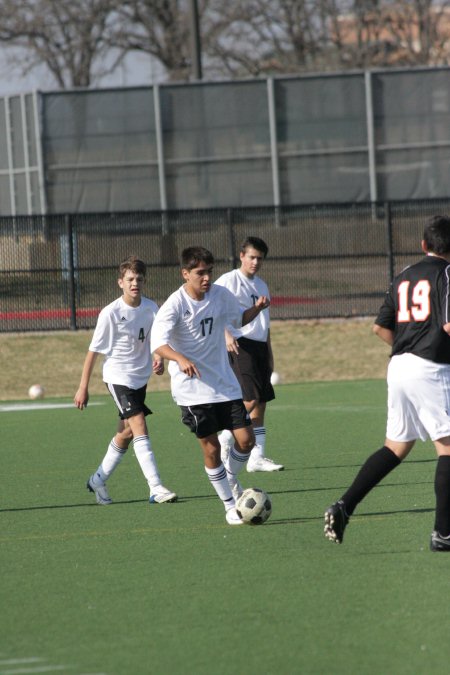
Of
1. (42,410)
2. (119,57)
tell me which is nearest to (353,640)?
(42,410)

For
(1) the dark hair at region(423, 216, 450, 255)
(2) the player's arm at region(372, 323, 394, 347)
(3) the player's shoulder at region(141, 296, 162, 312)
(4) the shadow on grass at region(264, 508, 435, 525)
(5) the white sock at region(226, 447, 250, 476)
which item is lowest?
(4) the shadow on grass at region(264, 508, 435, 525)

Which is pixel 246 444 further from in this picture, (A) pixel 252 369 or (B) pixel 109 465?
(A) pixel 252 369

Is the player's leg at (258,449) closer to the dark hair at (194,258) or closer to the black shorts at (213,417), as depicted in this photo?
the black shorts at (213,417)

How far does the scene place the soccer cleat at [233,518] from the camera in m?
8.34

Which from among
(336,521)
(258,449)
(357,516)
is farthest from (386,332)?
(258,449)

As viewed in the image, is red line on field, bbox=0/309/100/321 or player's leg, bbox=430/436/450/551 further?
red line on field, bbox=0/309/100/321

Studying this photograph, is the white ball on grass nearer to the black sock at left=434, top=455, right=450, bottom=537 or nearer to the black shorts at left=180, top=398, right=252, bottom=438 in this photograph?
the black shorts at left=180, top=398, right=252, bottom=438

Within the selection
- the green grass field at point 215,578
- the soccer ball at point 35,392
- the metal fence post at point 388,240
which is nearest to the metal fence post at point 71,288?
the soccer ball at point 35,392

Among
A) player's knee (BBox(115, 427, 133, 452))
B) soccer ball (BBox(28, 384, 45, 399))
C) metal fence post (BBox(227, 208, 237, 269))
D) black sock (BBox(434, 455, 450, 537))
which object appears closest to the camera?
black sock (BBox(434, 455, 450, 537))

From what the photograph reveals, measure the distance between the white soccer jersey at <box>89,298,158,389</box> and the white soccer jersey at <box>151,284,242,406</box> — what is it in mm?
1185

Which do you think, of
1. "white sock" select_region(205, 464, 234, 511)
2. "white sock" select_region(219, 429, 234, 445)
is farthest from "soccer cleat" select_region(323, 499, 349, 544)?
"white sock" select_region(219, 429, 234, 445)

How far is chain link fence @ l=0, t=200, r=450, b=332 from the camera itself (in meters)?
22.7

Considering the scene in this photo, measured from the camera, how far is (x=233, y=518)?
8359mm

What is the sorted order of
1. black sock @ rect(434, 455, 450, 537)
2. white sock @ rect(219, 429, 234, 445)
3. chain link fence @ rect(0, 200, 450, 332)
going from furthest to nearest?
chain link fence @ rect(0, 200, 450, 332) → white sock @ rect(219, 429, 234, 445) → black sock @ rect(434, 455, 450, 537)
